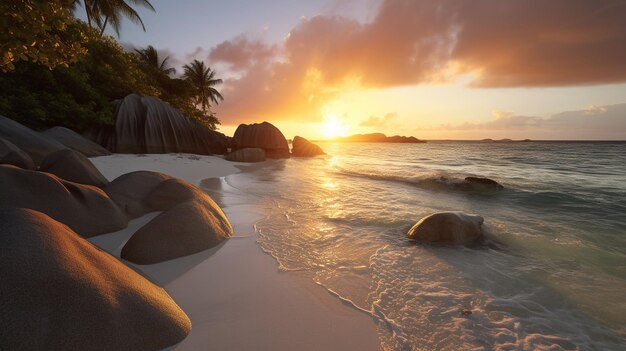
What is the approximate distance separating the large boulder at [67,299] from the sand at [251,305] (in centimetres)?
31

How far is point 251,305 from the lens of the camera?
112 inches

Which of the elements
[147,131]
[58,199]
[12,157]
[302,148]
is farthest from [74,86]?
[302,148]

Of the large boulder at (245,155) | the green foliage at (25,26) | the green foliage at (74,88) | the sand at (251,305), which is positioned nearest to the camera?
the sand at (251,305)

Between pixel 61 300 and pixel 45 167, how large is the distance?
5774mm

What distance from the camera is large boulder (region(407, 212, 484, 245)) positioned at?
4992 mm

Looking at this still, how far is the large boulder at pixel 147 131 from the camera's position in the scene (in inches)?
619

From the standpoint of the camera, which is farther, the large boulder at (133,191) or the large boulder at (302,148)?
the large boulder at (302,148)

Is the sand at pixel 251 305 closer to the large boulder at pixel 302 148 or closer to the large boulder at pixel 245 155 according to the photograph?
the large boulder at pixel 245 155

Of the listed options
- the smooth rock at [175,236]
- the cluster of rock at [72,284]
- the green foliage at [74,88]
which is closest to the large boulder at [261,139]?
the green foliage at [74,88]

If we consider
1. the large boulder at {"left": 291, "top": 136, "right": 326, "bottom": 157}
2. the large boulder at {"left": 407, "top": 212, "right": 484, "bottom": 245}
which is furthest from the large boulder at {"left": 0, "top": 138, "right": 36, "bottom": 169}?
the large boulder at {"left": 291, "top": 136, "right": 326, "bottom": 157}

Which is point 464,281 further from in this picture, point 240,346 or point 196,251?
point 196,251

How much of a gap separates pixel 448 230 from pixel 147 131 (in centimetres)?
1774

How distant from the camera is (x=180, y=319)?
236 centimetres

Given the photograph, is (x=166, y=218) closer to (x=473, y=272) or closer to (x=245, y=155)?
(x=473, y=272)
